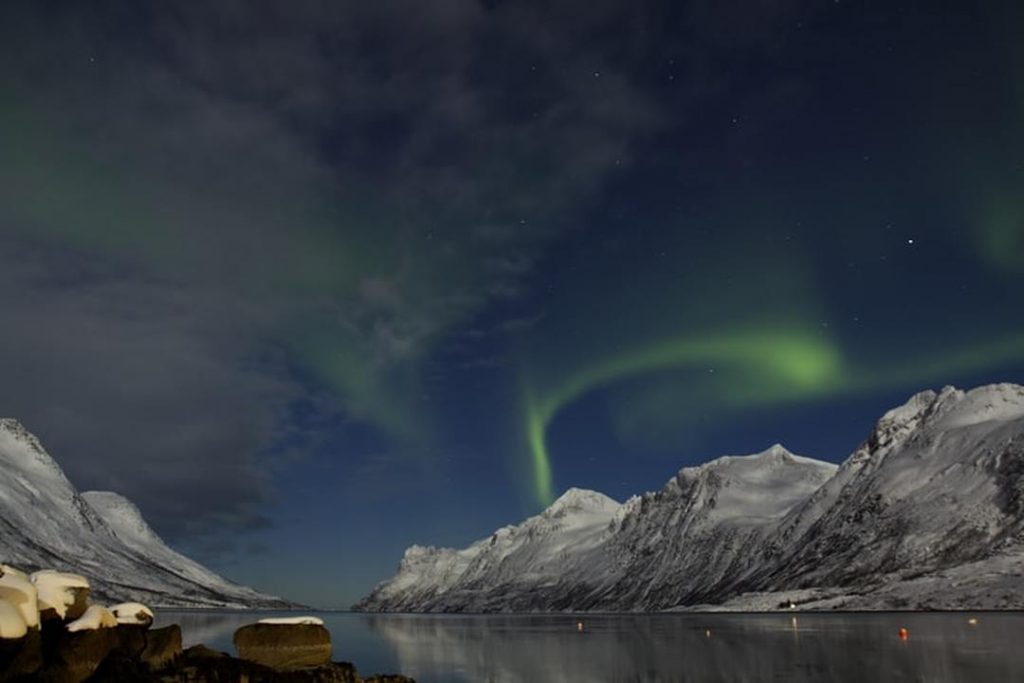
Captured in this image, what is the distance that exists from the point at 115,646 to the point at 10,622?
8363 mm

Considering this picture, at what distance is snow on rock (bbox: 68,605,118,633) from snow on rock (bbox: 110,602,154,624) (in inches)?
122

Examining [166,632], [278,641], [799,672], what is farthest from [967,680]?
[166,632]

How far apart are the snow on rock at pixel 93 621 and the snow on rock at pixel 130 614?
122 inches

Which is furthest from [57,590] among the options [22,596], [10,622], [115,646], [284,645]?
[284,645]

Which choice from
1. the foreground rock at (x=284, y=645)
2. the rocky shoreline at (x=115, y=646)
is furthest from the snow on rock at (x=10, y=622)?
the foreground rock at (x=284, y=645)

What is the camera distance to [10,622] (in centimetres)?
2581

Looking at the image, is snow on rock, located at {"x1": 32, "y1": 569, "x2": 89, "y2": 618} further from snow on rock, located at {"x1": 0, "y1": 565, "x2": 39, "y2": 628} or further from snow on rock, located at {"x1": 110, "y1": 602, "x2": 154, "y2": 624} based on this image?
snow on rock, located at {"x1": 110, "y1": 602, "x2": 154, "y2": 624}

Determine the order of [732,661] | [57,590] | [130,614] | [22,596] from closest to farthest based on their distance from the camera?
1. [22,596]
2. [57,590]
3. [130,614]
4. [732,661]

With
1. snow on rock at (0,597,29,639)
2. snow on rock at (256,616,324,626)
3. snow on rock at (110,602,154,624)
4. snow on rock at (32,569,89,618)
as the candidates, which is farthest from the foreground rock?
snow on rock at (0,597,29,639)

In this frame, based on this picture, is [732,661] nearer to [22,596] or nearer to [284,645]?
[284,645]

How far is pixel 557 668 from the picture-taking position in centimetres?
5988

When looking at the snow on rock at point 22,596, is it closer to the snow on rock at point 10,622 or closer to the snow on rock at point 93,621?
the snow on rock at point 10,622

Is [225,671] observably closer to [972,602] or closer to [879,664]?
[879,664]

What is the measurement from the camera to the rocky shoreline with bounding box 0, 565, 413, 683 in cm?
2708
